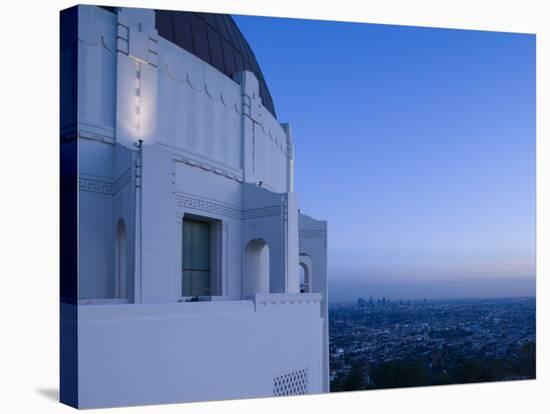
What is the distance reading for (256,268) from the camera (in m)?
13.3

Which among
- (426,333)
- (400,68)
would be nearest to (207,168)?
(400,68)

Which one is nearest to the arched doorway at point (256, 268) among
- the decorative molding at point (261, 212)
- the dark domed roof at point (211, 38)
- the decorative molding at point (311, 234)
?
the decorative molding at point (261, 212)

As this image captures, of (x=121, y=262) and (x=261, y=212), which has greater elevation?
(x=261, y=212)

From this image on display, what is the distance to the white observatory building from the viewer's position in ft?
29.9

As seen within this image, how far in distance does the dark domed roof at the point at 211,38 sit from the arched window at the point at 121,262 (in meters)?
3.00

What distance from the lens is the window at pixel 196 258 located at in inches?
477

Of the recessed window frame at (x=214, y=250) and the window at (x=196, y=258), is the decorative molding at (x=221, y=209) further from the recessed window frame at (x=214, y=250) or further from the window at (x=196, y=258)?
the window at (x=196, y=258)

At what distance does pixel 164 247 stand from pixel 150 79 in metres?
2.38

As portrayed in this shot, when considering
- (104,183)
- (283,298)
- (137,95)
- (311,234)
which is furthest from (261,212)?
(311,234)

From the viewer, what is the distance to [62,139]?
9617 mm

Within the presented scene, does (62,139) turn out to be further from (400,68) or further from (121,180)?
(400,68)

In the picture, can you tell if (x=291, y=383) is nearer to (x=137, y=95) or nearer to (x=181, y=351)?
(x=181, y=351)

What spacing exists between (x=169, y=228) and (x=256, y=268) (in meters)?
3.15

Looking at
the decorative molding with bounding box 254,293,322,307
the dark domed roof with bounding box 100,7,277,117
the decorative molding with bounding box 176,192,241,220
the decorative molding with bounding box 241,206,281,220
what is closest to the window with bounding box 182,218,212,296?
the decorative molding with bounding box 176,192,241,220
